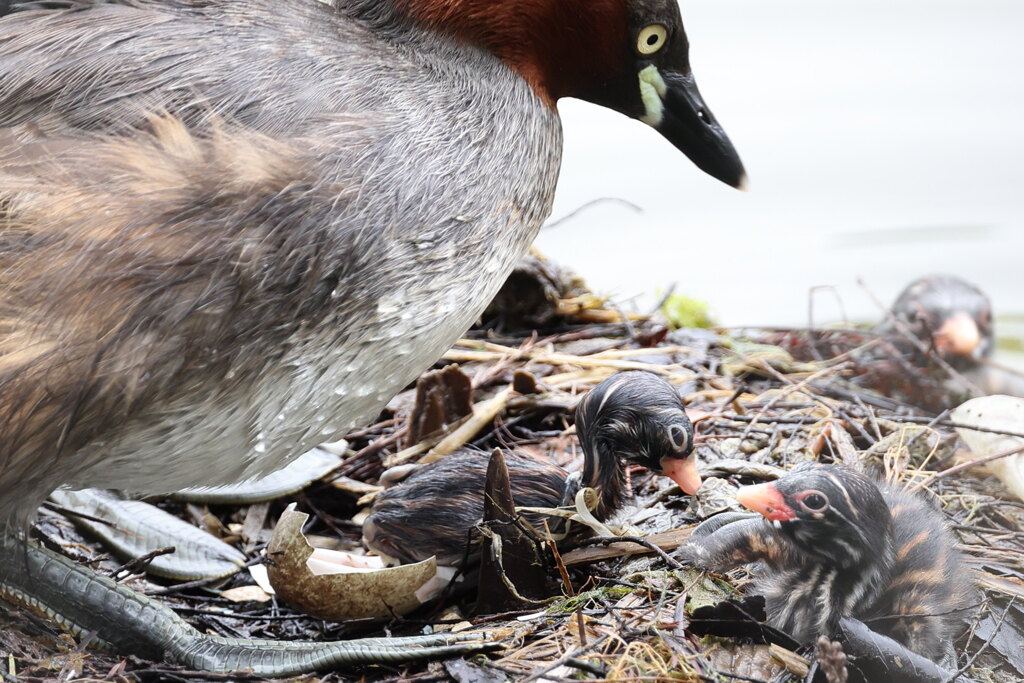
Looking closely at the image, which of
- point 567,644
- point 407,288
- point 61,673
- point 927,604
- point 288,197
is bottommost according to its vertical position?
point 61,673

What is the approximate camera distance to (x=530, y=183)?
3057 millimetres

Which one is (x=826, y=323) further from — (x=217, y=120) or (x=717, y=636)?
(x=217, y=120)

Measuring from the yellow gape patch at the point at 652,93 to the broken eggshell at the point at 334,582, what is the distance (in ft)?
4.54

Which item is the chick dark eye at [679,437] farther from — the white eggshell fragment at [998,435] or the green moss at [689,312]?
the green moss at [689,312]

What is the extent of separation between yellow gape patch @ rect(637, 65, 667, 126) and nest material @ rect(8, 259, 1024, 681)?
92 centimetres

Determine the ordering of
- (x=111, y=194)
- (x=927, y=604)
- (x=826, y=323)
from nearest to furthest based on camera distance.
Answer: (x=111, y=194)
(x=927, y=604)
(x=826, y=323)

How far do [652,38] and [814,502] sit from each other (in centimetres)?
133

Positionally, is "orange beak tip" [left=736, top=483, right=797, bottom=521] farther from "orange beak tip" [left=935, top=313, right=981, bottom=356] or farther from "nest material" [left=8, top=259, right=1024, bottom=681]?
"orange beak tip" [left=935, top=313, right=981, bottom=356]

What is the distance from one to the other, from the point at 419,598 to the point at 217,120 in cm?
134

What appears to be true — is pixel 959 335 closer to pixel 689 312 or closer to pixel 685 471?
pixel 689 312

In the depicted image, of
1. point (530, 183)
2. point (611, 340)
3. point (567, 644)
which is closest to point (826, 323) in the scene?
point (611, 340)

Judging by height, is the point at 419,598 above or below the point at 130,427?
below

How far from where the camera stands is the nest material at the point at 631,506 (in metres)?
2.61

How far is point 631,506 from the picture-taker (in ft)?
10.9
